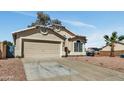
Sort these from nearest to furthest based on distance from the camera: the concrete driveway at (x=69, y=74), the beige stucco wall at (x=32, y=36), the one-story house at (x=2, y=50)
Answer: the concrete driveway at (x=69, y=74), the one-story house at (x=2, y=50), the beige stucco wall at (x=32, y=36)

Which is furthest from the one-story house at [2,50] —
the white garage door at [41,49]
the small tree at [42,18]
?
the small tree at [42,18]

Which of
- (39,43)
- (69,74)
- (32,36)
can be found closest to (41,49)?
(39,43)

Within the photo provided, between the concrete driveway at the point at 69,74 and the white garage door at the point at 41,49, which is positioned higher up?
the white garage door at the point at 41,49

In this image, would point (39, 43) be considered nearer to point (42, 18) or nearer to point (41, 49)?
point (41, 49)

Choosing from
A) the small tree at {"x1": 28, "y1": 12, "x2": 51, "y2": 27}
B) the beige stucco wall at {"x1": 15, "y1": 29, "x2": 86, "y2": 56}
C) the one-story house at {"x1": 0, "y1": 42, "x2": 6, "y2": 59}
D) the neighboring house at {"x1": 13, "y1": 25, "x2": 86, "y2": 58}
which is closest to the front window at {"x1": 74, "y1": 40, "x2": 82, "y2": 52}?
the neighboring house at {"x1": 13, "y1": 25, "x2": 86, "y2": 58}

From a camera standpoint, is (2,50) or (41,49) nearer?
(2,50)

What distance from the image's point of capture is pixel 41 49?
18562 mm

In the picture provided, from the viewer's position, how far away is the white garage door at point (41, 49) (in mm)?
17828

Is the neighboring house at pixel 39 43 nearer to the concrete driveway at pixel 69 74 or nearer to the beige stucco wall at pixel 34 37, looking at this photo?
the beige stucco wall at pixel 34 37

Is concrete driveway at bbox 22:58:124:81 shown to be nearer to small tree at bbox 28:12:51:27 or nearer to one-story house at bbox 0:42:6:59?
one-story house at bbox 0:42:6:59

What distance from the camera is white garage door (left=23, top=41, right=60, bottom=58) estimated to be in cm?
1783

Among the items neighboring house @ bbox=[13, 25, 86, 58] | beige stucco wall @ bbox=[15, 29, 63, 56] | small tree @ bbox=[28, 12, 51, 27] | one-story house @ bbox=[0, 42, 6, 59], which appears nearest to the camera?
one-story house @ bbox=[0, 42, 6, 59]
